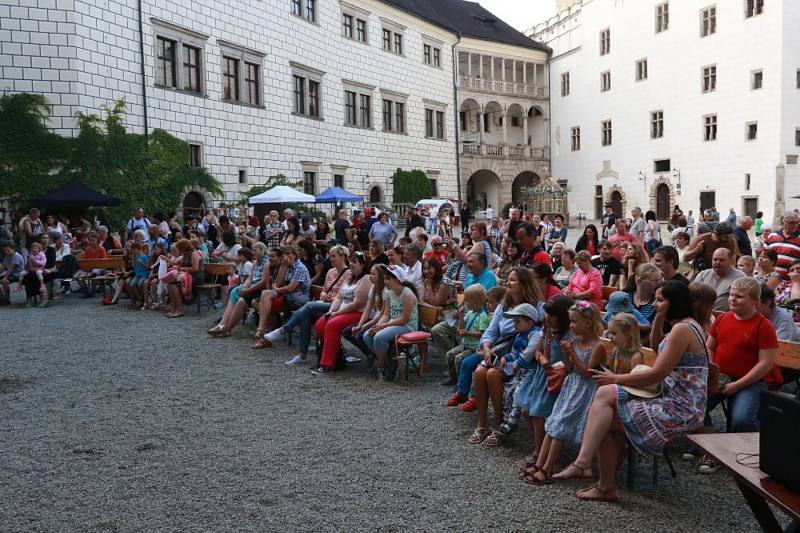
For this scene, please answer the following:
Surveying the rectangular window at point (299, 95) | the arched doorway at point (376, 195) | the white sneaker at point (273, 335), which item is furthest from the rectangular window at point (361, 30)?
the white sneaker at point (273, 335)

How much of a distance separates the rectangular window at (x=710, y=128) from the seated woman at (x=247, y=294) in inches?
1312

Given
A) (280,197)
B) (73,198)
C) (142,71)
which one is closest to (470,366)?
(73,198)

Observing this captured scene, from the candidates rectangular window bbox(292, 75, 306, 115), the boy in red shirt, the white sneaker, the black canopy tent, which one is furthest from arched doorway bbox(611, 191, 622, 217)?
the boy in red shirt

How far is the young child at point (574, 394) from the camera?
4.77 metres

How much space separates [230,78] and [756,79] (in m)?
26.8

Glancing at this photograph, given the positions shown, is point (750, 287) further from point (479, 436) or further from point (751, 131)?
point (751, 131)

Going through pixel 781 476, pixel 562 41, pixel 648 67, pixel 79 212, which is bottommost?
pixel 781 476

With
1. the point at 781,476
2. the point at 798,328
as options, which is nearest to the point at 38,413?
the point at 781,476

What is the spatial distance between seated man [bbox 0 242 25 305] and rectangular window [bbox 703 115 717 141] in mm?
34760

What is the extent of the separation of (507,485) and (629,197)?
4039 centimetres

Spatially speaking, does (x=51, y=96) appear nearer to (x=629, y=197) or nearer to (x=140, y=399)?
(x=140, y=399)

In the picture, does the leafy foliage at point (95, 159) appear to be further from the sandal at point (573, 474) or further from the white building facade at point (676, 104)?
the white building facade at point (676, 104)

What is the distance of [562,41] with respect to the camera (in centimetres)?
4759

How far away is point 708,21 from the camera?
36.8 m
